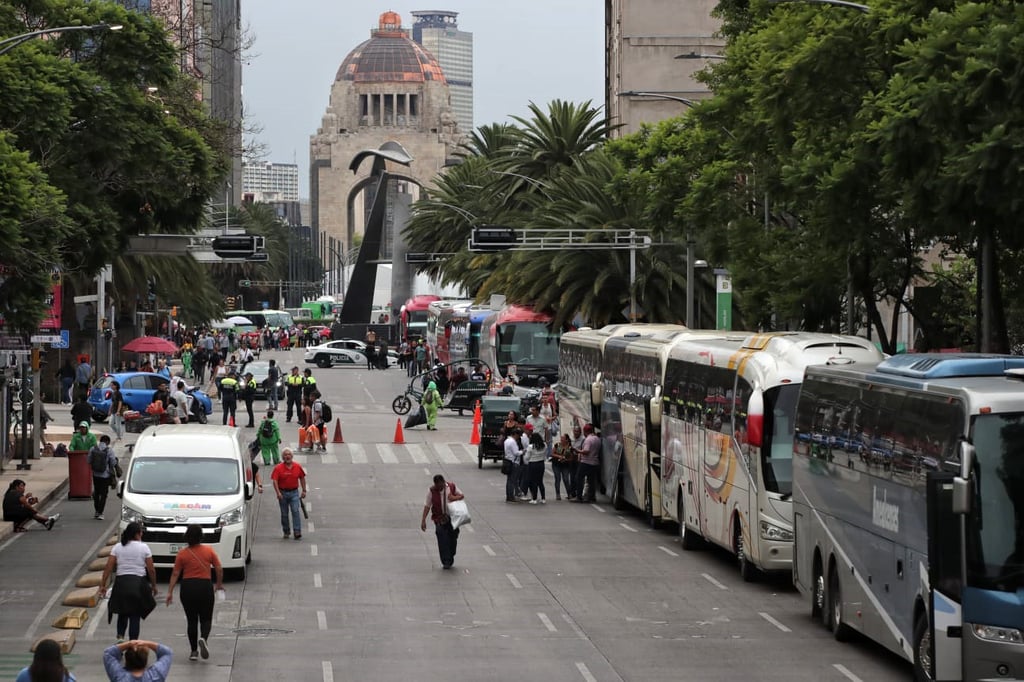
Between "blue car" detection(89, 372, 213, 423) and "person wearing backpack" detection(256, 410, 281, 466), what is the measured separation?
13.5 metres

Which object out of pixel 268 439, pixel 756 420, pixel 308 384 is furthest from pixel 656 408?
pixel 308 384

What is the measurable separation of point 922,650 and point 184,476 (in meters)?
12.5

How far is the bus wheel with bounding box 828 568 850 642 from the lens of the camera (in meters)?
19.5


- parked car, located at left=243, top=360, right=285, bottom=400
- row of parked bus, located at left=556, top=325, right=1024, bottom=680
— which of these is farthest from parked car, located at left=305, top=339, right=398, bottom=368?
row of parked bus, located at left=556, top=325, right=1024, bottom=680

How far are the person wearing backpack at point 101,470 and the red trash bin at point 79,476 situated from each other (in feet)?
8.71

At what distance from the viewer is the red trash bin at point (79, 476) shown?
3622 cm

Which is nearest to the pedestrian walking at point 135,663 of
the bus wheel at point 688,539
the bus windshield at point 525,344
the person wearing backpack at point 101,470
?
the bus wheel at point 688,539

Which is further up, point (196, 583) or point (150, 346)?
point (150, 346)

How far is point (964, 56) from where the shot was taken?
25.1 metres

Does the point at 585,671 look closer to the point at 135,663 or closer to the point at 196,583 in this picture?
the point at 196,583

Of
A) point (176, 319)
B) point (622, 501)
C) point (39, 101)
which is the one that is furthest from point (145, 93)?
point (176, 319)

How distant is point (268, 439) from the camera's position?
4162 centimetres

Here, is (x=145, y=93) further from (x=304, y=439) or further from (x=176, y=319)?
(x=176, y=319)

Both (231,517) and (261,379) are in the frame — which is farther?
(261,379)
